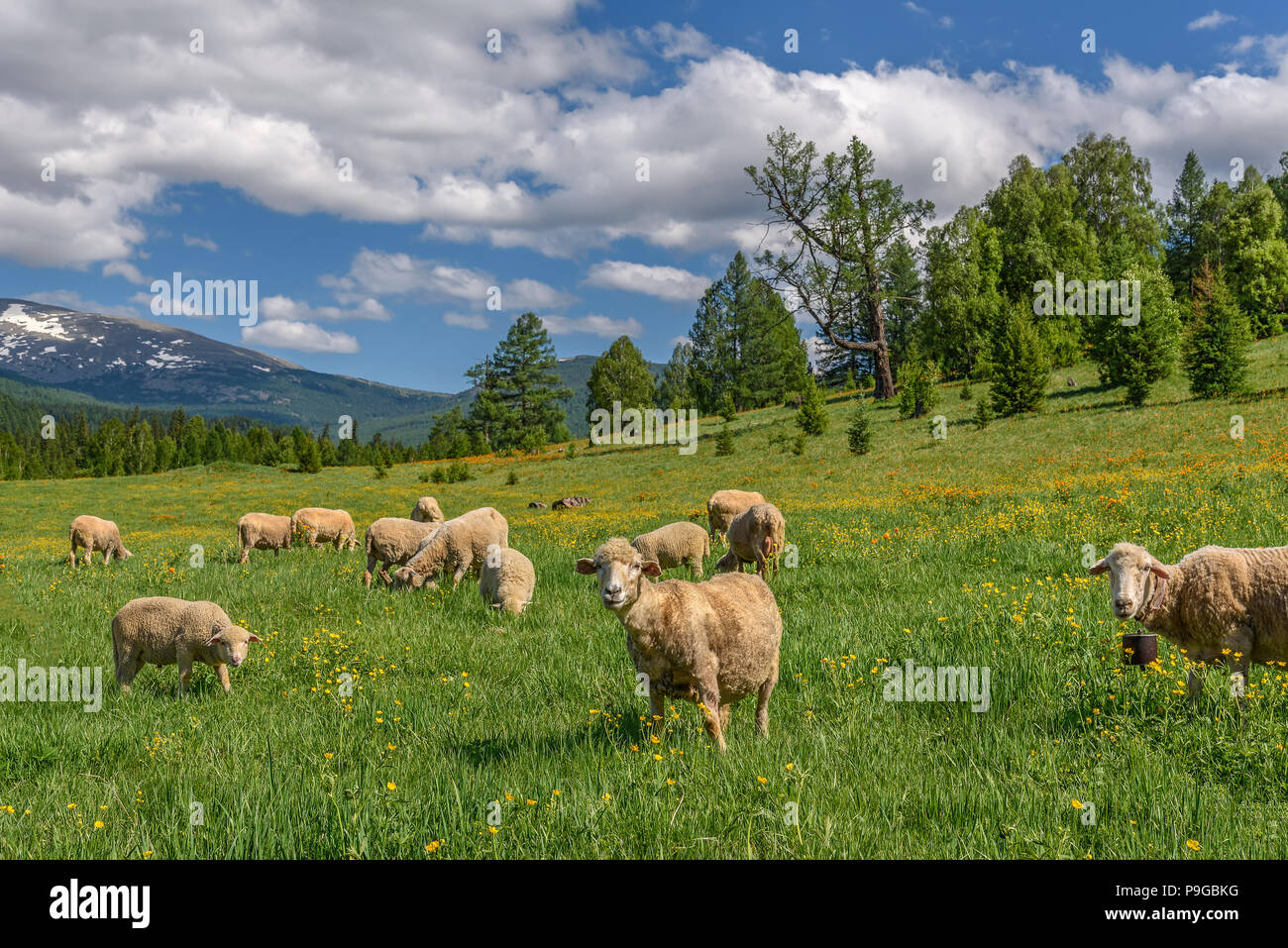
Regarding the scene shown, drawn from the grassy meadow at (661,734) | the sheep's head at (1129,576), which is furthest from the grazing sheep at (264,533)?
the sheep's head at (1129,576)

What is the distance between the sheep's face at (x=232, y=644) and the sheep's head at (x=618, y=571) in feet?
17.0

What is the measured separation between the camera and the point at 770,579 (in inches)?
529

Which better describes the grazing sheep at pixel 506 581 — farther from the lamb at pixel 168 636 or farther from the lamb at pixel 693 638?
the lamb at pixel 693 638

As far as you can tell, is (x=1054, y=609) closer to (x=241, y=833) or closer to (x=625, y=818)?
(x=625, y=818)

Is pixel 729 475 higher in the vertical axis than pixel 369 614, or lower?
higher

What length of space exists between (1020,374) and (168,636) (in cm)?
4526

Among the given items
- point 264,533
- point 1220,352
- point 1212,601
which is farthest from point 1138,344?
point 264,533

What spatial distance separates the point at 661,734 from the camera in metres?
5.84

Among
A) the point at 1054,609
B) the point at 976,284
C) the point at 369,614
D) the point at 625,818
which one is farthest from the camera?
the point at 976,284

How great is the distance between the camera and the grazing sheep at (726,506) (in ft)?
62.8

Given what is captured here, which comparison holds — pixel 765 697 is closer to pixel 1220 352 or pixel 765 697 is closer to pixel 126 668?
pixel 126 668

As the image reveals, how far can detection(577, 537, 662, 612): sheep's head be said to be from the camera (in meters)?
5.16
